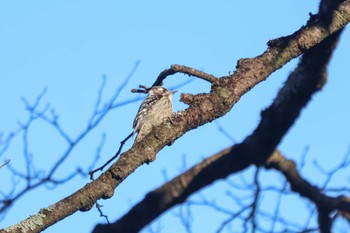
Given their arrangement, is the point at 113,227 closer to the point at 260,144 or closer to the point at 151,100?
the point at 260,144

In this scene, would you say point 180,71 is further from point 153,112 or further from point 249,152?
point 153,112

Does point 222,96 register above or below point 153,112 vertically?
below

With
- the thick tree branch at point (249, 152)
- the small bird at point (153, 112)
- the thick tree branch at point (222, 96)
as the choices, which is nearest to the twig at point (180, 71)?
the thick tree branch at point (222, 96)

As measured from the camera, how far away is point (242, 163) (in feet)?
7.98

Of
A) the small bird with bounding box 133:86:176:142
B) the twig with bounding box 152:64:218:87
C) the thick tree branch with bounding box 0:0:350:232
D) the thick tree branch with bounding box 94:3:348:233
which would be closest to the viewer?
the thick tree branch with bounding box 94:3:348:233

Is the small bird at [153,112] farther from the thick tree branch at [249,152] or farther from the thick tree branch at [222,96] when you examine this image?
the thick tree branch at [249,152]

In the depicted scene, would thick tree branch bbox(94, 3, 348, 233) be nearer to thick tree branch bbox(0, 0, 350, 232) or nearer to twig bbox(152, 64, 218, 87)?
thick tree branch bbox(0, 0, 350, 232)

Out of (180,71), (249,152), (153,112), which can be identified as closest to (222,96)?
(180,71)

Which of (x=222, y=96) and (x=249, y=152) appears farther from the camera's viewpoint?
(x=222, y=96)

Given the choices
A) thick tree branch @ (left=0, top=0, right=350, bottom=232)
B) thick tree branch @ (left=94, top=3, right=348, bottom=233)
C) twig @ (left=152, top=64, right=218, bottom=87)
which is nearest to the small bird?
twig @ (left=152, top=64, right=218, bottom=87)

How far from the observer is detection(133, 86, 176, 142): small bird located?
7.50 m

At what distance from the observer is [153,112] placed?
7.82 m

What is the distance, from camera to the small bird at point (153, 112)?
24.6 feet

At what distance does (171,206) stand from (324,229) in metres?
0.54
